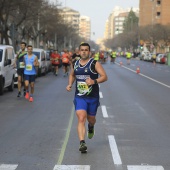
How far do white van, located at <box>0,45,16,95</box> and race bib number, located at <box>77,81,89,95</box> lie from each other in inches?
391

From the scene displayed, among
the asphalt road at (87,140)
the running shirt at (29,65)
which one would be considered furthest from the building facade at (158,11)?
the asphalt road at (87,140)

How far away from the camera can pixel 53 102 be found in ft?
51.1

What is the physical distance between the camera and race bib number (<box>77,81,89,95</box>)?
24.9ft

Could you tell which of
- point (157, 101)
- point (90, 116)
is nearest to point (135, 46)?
point (157, 101)

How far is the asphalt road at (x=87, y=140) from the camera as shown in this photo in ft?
23.0

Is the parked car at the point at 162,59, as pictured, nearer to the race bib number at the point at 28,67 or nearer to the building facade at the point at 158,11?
the building facade at the point at 158,11

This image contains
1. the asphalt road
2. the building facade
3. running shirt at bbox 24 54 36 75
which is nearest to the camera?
the asphalt road

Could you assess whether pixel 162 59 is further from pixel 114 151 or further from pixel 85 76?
pixel 85 76

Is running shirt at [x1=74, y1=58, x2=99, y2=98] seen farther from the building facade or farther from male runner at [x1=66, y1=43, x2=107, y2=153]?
the building facade

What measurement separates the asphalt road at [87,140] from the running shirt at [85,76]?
99 cm

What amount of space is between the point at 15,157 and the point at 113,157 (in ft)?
5.13

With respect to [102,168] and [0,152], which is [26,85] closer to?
[0,152]

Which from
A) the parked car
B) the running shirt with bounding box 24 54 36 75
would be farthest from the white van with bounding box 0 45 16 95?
the parked car

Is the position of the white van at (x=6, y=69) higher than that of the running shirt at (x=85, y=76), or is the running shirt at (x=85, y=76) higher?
the running shirt at (x=85, y=76)
